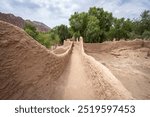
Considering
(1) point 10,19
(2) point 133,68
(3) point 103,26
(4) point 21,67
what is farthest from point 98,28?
(1) point 10,19

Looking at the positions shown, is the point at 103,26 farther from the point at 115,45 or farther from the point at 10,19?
the point at 10,19

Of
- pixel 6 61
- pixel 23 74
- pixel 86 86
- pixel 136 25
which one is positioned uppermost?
pixel 136 25

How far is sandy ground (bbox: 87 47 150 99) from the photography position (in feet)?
45.4

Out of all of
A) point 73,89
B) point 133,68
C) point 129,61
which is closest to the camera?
point 73,89

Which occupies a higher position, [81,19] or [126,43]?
[81,19]

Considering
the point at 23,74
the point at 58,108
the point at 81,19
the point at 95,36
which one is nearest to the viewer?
the point at 58,108

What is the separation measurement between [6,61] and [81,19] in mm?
43175

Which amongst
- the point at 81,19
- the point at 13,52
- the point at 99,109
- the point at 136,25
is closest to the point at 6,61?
the point at 13,52

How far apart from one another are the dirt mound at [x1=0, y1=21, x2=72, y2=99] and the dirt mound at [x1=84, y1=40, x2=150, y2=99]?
7.57 meters

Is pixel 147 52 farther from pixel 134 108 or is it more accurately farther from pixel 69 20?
pixel 69 20

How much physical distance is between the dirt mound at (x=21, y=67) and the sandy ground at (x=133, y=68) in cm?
757

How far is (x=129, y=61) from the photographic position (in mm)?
23219

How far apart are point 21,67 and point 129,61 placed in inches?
777

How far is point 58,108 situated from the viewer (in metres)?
3.83
